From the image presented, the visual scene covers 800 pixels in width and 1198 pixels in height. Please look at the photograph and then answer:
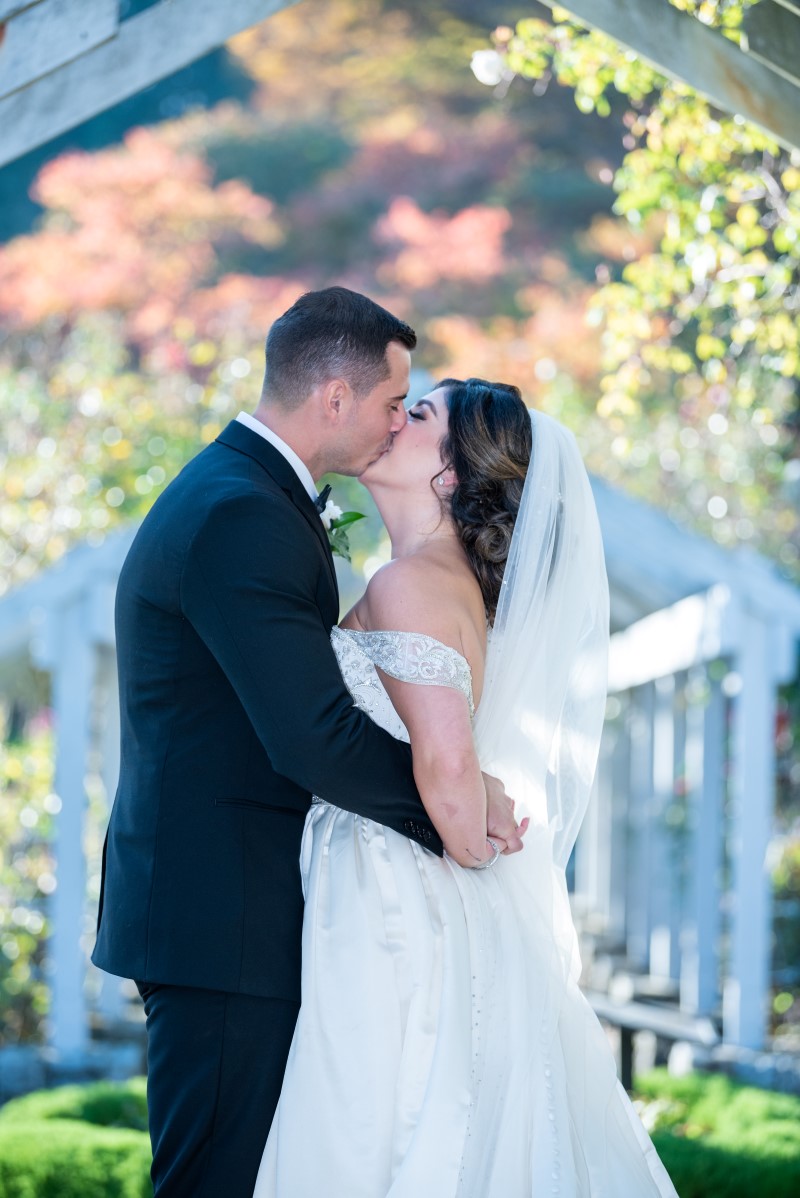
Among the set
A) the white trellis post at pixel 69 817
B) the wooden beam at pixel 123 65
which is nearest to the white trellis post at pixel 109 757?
the white trellis post at pixel 69 817

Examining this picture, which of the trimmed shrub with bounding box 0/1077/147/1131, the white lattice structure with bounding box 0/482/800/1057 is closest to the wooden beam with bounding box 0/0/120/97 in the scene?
the trimmed shrub with bounding box 0/1077/147/1131

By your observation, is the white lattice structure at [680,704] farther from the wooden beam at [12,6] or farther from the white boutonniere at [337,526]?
the wooden beam at [12,6]

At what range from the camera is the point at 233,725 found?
2.85m

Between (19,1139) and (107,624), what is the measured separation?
11.3 ft

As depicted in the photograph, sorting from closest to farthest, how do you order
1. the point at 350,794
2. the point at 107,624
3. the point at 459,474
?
the point at 350,794 → the point at 459,474 → the point at 107,624

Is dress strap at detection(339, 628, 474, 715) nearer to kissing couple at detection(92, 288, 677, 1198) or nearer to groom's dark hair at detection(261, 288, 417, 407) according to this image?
kissing couple at detection(92, 288, 677, 1198)

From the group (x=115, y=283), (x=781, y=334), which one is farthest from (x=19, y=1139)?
(x=115, y=283)

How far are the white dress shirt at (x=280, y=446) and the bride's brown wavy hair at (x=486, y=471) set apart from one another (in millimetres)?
460

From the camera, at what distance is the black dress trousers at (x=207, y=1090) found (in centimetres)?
276

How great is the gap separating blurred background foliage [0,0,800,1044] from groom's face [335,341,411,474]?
271cm

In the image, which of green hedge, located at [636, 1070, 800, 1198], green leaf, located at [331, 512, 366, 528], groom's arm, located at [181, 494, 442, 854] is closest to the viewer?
groom's arm, located at [181, 494, 442, 854]

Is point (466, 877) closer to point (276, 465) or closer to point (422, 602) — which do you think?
point (422, 602)

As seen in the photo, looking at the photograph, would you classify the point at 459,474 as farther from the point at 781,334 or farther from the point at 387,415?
the point at 781,334

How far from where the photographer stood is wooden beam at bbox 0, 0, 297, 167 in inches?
129
